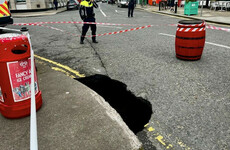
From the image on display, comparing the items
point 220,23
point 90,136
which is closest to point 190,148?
point 90,136

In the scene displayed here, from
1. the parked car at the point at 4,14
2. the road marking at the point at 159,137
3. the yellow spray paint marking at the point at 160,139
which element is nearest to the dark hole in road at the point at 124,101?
the road marking at the point at 159,137

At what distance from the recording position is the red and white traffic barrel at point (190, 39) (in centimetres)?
516

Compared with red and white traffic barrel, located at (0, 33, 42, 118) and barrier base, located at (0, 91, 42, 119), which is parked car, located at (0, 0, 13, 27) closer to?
red and white traffic barrel, located at (0, 33, 42, 118)

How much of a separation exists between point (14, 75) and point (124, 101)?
183 cm

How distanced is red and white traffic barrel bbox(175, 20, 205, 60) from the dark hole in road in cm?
219

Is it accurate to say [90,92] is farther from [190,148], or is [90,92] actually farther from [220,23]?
[220,23]

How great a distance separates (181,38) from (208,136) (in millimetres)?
3265

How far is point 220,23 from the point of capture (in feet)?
A: 42.0

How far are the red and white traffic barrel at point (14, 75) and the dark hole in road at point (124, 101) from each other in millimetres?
1430

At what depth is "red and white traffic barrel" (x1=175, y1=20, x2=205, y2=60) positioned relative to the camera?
516cm

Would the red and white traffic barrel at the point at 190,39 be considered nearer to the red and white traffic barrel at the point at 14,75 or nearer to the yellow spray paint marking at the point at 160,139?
the yellow spray paint marking at the point at 160,139

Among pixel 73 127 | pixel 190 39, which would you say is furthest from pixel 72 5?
pixel 73 127

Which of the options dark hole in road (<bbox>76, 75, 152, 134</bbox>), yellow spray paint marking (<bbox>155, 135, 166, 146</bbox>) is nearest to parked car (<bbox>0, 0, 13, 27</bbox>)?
dark hole in road (<bbox>76, 75, 152, 134</bbox>)

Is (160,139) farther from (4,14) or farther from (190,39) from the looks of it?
(4,14)
